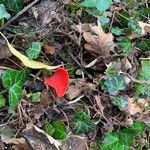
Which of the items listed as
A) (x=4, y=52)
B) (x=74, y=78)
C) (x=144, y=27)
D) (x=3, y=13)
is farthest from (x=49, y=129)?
(x=144, y=27)

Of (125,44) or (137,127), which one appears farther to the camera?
(125,44)

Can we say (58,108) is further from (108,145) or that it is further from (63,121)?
(108,145)

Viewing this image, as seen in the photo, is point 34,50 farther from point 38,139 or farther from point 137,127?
point 137,127

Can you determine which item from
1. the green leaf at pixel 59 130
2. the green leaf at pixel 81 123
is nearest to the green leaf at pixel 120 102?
the green leaf at pixel 81 123

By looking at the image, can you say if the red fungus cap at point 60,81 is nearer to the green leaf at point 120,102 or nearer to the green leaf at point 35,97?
the green leaf at point 35,97

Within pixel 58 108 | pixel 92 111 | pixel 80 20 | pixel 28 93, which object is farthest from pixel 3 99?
pixel 80 20

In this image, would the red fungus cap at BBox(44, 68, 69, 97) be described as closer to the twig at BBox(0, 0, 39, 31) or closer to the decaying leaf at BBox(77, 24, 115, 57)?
the decaying leaf at BBox(77, 24, 115, 57)
